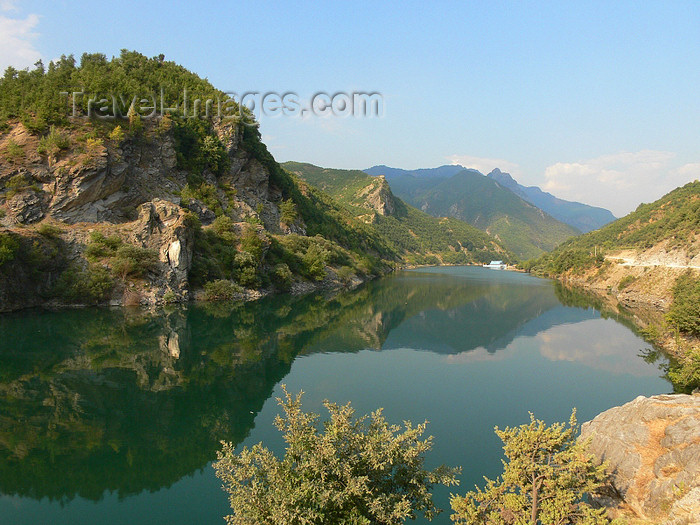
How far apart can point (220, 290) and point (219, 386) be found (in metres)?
32.3

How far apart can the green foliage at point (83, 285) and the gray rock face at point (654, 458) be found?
47.2 metres

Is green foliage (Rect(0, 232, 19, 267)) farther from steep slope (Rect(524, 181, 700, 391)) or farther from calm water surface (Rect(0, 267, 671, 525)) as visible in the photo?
steep slope (Rect(524, 181, 700, 391))

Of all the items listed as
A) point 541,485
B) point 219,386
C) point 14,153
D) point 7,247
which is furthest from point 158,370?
point 14,153

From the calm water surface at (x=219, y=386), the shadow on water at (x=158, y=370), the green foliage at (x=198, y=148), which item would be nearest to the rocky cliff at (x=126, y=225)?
the green foliage at (x=198, y=148)

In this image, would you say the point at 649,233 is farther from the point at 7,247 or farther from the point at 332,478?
the point at 7,247

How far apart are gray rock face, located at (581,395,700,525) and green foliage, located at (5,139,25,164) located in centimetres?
6307

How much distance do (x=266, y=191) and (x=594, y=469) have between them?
3326 inches

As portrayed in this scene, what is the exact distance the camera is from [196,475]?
14.5 meters

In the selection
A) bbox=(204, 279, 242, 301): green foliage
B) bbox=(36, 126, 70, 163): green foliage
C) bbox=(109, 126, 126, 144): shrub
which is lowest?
bbox=(204, 279, 242, 301): green foliage

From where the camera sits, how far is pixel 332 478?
902cm

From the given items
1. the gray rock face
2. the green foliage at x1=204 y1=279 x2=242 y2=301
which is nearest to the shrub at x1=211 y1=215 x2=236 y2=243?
the green foliage at x1=204 y1=279 x2=242 y2=301

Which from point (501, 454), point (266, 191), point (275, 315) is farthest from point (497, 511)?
point (266, 191)

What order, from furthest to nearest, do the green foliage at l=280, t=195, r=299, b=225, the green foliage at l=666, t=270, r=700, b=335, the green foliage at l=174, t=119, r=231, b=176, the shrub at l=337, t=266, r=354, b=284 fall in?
the green foliage at l=280, t=195, r=299, b=225
the shrub at l=337, t=266, r=354, b=284
the green foliage at l=174, t=119, r=231, b=176
the green foliage at l=666, t=270, r=700, b=335

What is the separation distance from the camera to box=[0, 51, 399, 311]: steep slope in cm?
4622
